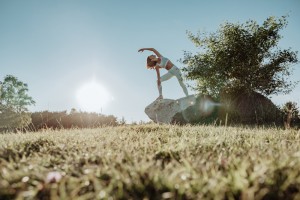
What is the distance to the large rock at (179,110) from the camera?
55.7 ft

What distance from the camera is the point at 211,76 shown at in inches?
734

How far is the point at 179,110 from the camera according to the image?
669 inches

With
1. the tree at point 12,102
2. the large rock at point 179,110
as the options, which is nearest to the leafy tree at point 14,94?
the tree at point 12,102

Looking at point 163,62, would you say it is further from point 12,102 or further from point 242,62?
point 12,102

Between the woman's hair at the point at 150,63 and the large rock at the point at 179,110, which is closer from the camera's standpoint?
the woman's hair at the point at 150,63

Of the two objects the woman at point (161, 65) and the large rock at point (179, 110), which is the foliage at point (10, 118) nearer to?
the large rock at point (179, 110)

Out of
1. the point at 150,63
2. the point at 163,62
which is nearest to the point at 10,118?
the point at 150,63

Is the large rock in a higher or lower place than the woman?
lower

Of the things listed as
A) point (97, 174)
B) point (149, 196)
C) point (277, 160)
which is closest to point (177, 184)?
point (149, 196)

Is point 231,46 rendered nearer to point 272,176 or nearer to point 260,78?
point 260,78

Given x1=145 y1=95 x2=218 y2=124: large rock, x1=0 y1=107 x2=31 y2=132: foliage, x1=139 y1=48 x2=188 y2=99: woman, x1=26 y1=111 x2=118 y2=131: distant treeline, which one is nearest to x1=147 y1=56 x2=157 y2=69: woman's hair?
x1=139 y1=48 x2=188 y2=99: woman

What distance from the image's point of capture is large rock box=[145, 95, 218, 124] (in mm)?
16984

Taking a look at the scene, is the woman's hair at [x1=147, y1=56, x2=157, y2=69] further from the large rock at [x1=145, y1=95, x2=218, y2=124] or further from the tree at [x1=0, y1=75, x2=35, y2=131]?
the tree at [x1=0, y1=75, x2=35, y2=131]

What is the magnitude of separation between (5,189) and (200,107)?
15.5m
